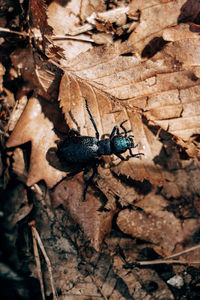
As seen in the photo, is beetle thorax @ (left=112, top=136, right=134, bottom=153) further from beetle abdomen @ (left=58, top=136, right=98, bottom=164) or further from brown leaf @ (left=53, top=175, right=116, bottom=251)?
brown leaf @ (left=53, top=175, right=116, bottom=251)

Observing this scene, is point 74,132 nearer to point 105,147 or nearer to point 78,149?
point 78,149

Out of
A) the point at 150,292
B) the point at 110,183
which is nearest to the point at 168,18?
the point at 110,183

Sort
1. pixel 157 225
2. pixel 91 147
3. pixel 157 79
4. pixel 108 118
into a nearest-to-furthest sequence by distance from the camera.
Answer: pixel 157 79
pixel 108 118
pixel 91 147
pixel 157 225

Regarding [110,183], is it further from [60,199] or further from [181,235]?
[181,235]

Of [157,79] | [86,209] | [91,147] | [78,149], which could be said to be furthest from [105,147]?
[157,79]

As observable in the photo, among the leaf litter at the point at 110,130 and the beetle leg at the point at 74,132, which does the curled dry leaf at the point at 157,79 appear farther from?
the beetle leg at the point at 74,132

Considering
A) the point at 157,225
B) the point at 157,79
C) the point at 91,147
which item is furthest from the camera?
the point at 157,225
